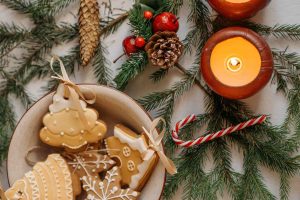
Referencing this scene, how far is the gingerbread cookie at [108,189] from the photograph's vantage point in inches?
35.1

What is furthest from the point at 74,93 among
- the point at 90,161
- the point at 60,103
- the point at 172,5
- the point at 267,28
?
the point at 267,28

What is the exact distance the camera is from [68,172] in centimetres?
89

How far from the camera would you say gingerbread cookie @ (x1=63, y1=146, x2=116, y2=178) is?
3.02ft

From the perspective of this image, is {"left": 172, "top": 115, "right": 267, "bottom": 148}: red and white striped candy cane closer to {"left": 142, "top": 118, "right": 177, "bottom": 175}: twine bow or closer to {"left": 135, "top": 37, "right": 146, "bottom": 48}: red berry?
{"left": 142, "top": 118, "right": 177, "bottom": 175}: twine bow

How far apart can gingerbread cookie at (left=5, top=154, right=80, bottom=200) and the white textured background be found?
0.14 meters

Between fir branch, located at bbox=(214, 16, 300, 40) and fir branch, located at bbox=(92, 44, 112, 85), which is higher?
fir branch, located at bbox=(214, 16, 300, 40)

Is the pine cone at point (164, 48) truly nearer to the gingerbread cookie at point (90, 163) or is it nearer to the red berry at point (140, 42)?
the red berry at point (140, 42)

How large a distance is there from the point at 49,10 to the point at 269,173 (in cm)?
57

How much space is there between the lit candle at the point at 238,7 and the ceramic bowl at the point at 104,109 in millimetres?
243

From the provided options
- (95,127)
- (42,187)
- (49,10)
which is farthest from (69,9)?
(42,187)

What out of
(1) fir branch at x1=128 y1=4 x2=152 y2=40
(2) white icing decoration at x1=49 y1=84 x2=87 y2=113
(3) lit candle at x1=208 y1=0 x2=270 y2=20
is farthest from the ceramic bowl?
(3) lit candle at x1=208 y1=0 x2=270 y2=20

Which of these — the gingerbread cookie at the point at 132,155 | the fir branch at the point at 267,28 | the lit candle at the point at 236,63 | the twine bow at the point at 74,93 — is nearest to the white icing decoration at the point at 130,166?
the gingerbread cookie at the point at 132,155

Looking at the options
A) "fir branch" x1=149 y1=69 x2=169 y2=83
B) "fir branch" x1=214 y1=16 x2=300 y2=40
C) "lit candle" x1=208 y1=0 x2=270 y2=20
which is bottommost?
"fir branch" x1=149 y1=69 x2=169 y2=83

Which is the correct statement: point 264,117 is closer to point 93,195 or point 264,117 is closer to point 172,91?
point 172,91
